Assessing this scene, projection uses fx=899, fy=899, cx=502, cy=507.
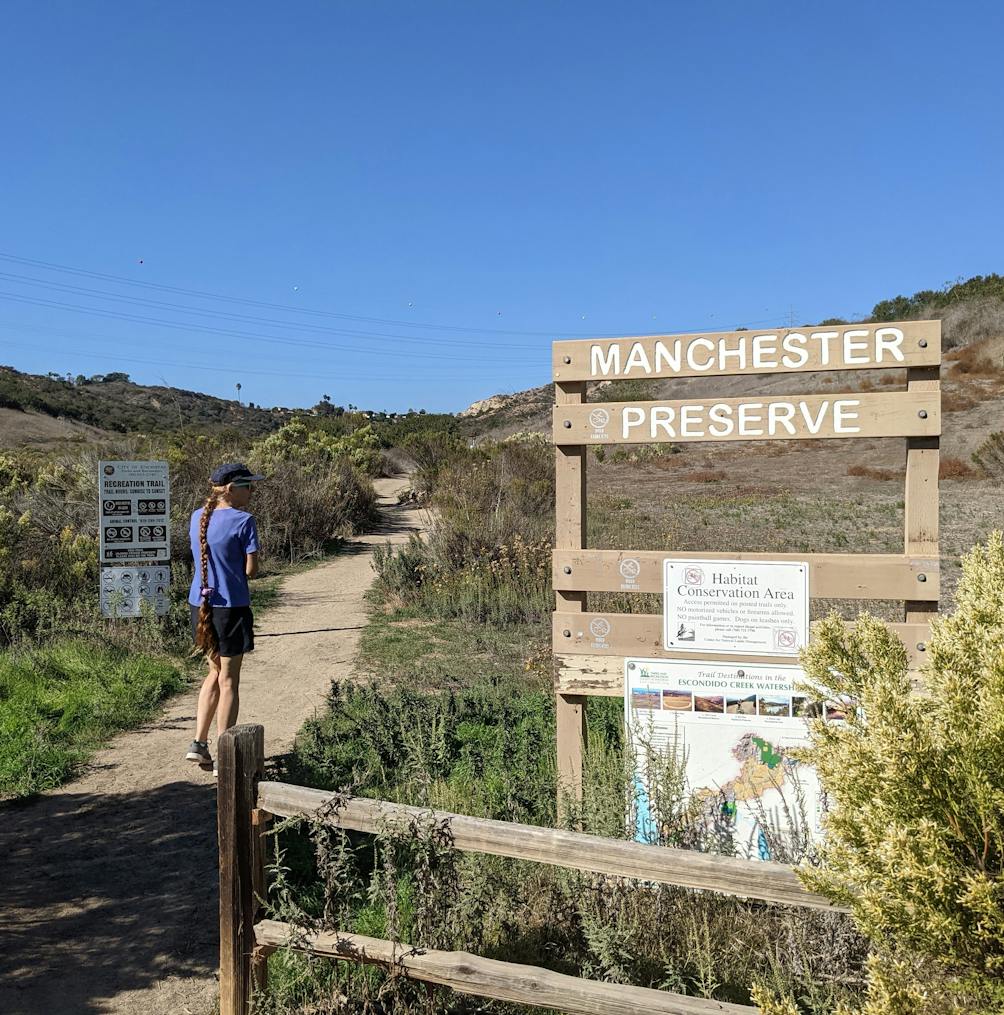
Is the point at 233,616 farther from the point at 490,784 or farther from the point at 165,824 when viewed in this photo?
the point at 490,784

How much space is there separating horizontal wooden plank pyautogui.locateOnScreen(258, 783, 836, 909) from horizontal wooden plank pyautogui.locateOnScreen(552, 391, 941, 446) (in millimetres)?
1617

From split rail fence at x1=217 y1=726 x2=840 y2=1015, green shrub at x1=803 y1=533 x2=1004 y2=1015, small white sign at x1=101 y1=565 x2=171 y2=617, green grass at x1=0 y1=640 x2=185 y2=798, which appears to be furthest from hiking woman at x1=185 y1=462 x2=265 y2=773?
green shrub at x1=803 y1=533 x2=1004 y2=1015

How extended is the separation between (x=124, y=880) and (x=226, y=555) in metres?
1.94

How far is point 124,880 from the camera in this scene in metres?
4.34

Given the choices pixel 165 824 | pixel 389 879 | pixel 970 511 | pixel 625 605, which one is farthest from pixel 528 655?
pixel 970 511

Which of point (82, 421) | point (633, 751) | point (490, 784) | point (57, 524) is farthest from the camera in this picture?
point (82, 421)

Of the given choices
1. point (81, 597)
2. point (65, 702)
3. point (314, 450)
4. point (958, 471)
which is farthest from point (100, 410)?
point (65, 702)

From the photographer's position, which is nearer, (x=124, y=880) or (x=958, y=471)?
(x=124, y=880)

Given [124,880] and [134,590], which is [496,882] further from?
[134,590]

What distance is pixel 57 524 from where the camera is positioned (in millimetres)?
11109

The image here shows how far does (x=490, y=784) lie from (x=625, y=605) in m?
4.17

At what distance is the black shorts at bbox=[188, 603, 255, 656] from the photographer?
5.52 m

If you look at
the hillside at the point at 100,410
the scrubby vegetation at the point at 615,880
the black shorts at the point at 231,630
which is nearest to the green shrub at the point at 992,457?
the scrubby vegetation at the point at 615,880

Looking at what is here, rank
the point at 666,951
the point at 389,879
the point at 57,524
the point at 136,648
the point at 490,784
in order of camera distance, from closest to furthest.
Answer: the point at 389,879, the point at 666,951, the point at 490,784, the point at 136,648, the point at 57,524
